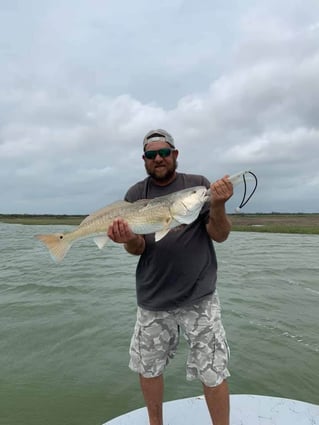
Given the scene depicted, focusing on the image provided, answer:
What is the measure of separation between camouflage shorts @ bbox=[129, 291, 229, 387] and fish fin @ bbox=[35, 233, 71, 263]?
952 millimetres

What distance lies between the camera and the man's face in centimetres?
380

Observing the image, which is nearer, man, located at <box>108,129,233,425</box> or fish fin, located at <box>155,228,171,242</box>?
fish fin, located at <box>155,228,171,242</box>

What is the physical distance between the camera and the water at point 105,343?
19.5 feet

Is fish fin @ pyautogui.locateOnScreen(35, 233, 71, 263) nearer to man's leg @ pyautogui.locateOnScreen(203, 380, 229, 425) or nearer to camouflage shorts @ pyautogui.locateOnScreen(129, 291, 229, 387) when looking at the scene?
camouflage shorts @ pyautogui.locateOnScreen(129, 291, 229, 387)

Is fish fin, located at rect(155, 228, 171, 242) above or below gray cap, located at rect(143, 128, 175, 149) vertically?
below

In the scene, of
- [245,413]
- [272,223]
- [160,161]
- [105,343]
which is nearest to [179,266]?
[160,161]

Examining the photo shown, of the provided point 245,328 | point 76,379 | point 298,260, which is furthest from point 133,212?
point 298,260

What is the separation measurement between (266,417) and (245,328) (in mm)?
4923

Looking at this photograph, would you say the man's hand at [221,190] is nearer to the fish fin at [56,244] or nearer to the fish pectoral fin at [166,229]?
the fish pectoral fin at [166,229]

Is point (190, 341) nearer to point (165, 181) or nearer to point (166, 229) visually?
point (166, 229)

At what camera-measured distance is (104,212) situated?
3.88m

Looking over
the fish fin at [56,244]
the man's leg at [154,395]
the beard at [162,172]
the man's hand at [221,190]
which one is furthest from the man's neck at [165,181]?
the man's leg at [154,395]

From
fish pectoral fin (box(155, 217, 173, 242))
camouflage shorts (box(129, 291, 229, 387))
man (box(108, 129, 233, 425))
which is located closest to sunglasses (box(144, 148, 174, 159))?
man (box(108, 129, 233, 425))

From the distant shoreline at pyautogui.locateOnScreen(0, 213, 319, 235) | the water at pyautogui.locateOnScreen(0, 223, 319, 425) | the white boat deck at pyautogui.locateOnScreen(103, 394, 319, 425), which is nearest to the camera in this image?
the white boat deck at pyautogui.locateOnScreen(103, 394, 319, 425)
